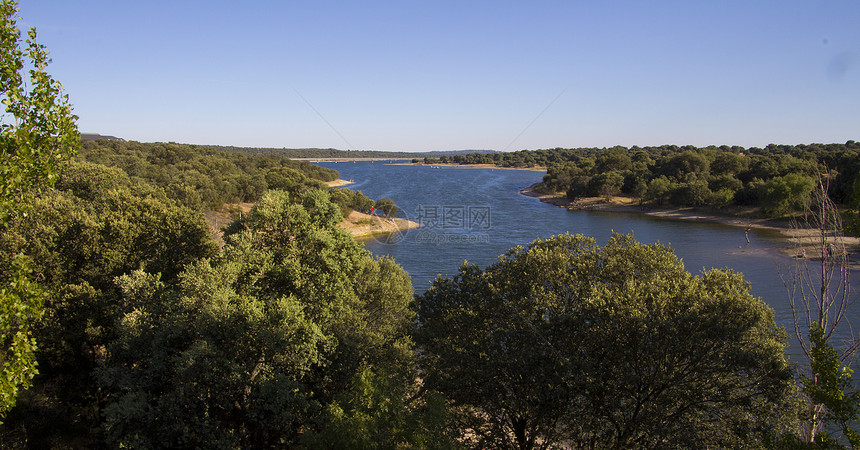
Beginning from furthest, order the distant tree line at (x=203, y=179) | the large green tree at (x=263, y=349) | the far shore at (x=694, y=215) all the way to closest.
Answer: the distant tree line at (x=203, y=179)
the far shore at (x=694, y=215)
the large green tree at (x=263, y=349)

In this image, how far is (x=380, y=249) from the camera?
5294 centimetres

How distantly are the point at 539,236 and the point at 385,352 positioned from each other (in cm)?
4181

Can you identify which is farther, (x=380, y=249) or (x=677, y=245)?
(x=677, y=245)

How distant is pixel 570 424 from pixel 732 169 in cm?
10006

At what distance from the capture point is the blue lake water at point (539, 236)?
43.1m

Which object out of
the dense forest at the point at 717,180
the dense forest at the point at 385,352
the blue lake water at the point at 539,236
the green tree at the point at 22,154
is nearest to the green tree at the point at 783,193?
the dense forest at the point at 717,180

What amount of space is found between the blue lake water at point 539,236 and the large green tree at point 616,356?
2149cm

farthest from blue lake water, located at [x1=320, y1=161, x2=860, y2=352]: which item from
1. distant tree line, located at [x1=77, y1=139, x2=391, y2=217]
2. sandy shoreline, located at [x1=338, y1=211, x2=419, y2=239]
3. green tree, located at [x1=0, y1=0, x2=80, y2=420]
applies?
green tree, located at [x1=0, y1=0, x2=80, y2=420]

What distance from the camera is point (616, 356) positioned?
12383 mm

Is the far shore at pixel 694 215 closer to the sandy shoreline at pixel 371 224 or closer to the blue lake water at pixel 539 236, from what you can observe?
the blue lake water at pixel 539 236

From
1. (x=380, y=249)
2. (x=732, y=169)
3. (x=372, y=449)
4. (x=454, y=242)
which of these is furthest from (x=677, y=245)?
(x=372, y=449)

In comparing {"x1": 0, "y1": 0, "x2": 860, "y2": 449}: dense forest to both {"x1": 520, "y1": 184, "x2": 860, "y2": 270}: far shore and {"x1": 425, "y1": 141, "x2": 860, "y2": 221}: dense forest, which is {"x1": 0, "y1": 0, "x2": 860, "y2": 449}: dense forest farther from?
{"x1": 425, "y1": 141, "x2": 860, "y2": 221}: dense forest

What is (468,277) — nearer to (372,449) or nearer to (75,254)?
(372,449)

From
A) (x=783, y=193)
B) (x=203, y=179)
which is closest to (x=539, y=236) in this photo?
(x=783, y=193)
